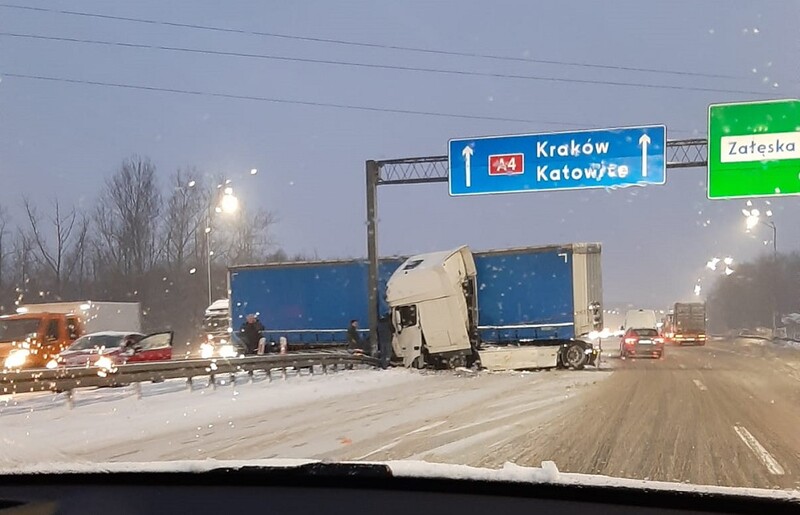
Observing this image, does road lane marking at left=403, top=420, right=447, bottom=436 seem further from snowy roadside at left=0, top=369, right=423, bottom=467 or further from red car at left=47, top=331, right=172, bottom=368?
red car at left=47, top=331, right=172, bottom=368

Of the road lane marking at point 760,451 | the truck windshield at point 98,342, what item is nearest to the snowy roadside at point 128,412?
the truck windshield at point 98,342

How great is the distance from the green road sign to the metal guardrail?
42.6 ft

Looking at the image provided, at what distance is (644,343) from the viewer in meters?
34.8

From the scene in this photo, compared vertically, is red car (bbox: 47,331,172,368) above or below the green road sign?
below

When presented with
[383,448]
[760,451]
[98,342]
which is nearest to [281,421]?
[383,448]

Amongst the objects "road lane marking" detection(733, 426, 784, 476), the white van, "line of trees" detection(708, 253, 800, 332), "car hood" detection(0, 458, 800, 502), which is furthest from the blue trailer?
"line of trees" detection(708, 253, 800, 332)

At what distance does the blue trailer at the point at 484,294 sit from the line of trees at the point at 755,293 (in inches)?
2894

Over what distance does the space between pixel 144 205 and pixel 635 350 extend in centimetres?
3877

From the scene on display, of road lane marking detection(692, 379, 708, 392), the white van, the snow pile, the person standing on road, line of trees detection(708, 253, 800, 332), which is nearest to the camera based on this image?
the snow pile

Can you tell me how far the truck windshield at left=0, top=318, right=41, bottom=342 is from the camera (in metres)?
23.1

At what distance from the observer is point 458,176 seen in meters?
25.5

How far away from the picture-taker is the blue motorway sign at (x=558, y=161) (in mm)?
24016

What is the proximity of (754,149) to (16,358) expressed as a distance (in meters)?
21.6

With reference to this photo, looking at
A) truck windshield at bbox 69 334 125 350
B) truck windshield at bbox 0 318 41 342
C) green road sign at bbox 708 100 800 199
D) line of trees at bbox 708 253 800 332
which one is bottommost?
line of trees at bbox 708 253 800 332
